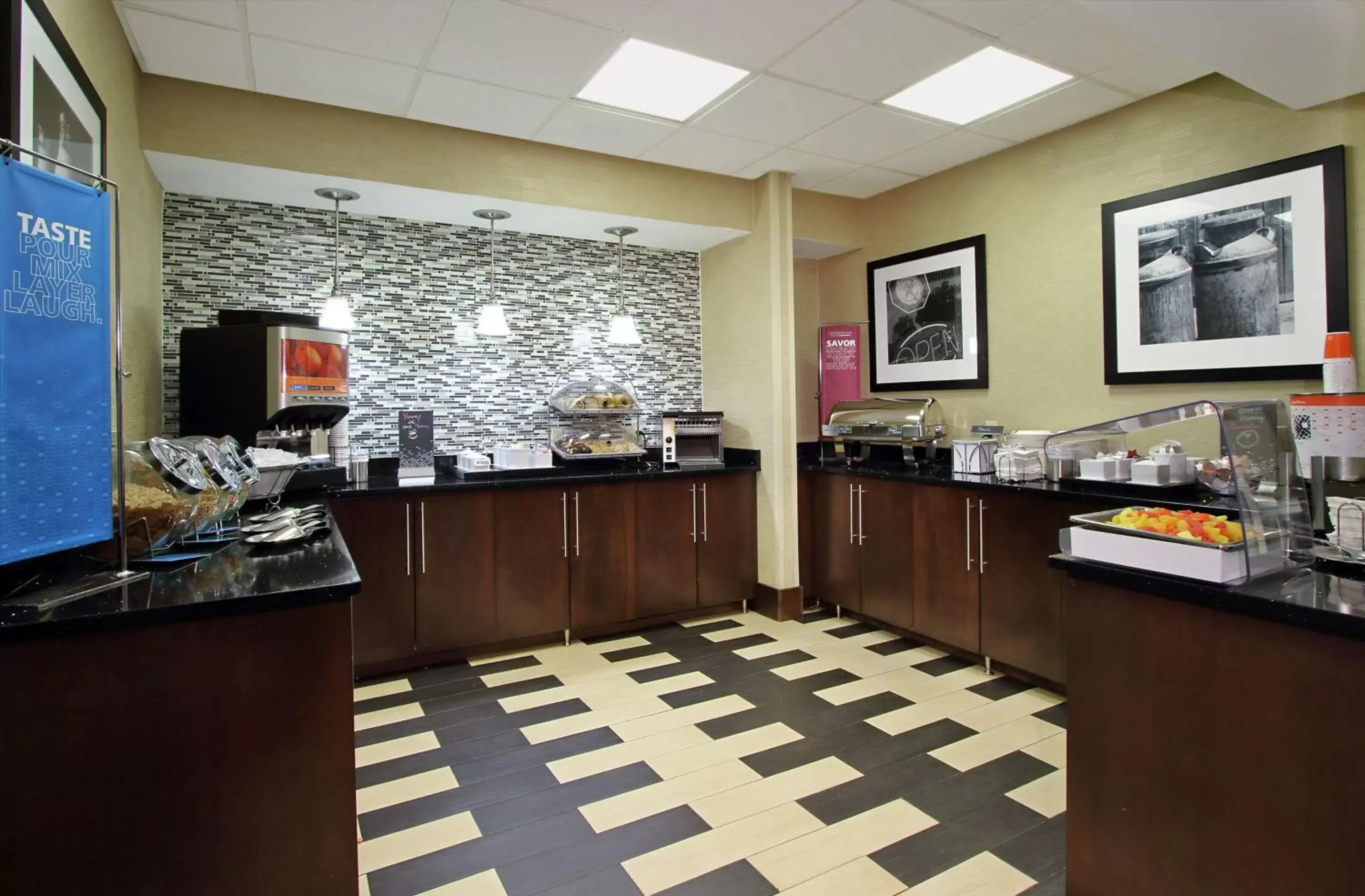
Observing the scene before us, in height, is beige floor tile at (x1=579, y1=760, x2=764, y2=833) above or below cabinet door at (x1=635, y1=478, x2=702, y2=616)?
below

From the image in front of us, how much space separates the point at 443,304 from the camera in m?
4.47

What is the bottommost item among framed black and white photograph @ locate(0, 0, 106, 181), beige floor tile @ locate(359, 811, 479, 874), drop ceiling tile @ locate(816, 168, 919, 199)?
beige floor tile @ locate(359, 811, 479, 874)

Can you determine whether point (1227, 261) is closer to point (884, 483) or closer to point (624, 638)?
point (884, 483)

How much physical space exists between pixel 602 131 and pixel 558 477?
6.24 ft

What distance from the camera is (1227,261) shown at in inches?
131

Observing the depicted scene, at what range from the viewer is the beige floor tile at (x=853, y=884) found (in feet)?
6.58

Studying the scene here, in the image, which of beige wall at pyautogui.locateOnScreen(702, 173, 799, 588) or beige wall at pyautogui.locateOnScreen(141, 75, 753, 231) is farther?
beige wall at pyautogui.locateOnScreen(702, 173, 799, 588)

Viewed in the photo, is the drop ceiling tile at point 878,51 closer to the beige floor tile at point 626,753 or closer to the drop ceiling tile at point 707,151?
the drop ceiling tile at point 707,151

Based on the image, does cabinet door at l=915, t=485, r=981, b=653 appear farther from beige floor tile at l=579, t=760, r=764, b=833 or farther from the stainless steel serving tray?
the stainless steel serving tray

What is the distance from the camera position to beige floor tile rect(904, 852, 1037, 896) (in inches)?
78.8

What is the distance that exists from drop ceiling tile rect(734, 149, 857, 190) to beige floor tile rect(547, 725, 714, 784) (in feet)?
10.5

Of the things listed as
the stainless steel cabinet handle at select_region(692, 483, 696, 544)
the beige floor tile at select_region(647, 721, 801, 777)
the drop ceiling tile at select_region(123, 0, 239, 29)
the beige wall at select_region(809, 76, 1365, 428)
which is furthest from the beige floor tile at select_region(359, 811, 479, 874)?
the beige wall at select_region(809, 76, 1365, 428)

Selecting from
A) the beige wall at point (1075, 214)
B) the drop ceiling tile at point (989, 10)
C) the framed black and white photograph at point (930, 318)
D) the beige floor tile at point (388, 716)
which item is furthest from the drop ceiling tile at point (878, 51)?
the beige floor tile at point (388, 716)

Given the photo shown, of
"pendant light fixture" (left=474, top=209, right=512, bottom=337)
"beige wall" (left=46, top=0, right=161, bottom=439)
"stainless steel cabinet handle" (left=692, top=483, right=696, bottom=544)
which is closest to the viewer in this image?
"beige wall" (left=46, top=0, right=161, bottom=439)
